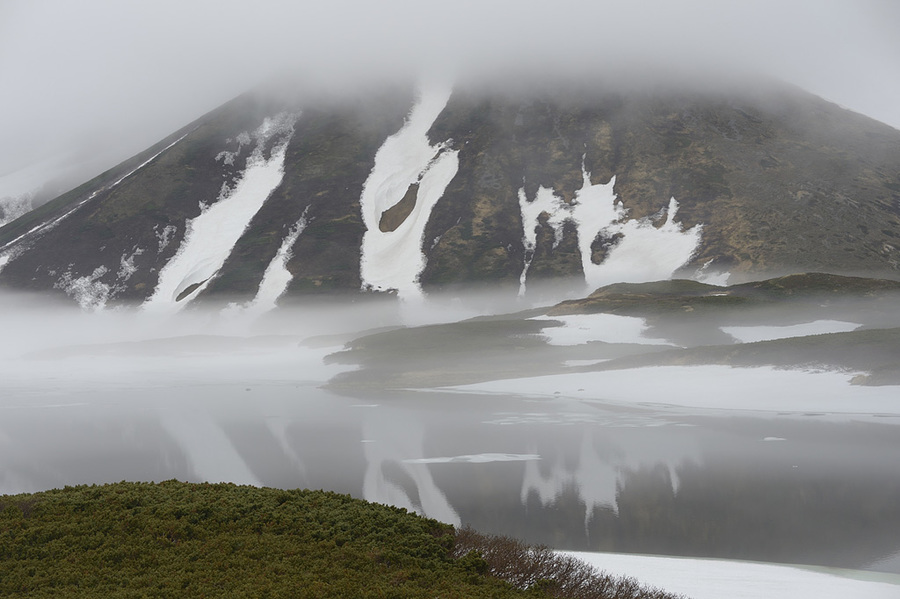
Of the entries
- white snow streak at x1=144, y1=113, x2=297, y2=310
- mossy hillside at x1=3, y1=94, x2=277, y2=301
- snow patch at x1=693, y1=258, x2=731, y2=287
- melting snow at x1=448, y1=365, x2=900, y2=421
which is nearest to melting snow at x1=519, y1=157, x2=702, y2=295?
snow patch at x1=693, y1=258, x2=731, y2=287

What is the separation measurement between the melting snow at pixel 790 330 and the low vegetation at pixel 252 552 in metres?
52.6

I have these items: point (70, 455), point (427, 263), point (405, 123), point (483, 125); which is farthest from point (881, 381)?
point (405, 123)

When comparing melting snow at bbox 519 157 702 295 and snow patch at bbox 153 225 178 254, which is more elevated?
snow patch at bbox 153 225 178 254

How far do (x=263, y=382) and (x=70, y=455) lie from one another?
35115 mm

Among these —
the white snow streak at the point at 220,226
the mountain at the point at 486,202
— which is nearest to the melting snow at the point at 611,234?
the mountain at the point at 486,202

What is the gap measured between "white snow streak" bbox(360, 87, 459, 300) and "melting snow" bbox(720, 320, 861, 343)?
60133 mm

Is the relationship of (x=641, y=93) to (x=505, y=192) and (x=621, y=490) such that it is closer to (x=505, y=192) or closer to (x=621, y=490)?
(x=505, y=192)

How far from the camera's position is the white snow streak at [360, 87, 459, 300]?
122m

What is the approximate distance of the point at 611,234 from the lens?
398 ft

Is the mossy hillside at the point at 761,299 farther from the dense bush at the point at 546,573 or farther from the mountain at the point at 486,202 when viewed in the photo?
the dense bush at the point at 546,573

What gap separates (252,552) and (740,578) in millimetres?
9804

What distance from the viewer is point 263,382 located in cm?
6450

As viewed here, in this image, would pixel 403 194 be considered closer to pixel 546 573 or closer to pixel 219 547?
pixel 219 547

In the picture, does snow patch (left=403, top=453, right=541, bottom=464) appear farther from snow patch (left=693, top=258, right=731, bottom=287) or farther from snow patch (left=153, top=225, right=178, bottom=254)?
snow patch (left=153, top=225, right=178, bottom=254)
